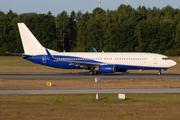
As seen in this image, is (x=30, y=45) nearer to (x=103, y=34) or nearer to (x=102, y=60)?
(x=102, y=60)

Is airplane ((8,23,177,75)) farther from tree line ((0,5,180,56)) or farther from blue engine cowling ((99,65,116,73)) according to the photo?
tree line ((0,5,180,56))

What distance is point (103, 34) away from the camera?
126m

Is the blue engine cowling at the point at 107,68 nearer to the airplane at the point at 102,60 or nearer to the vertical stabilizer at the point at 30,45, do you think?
the airplane at the point at 102,60

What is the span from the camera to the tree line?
114438 millimetres
